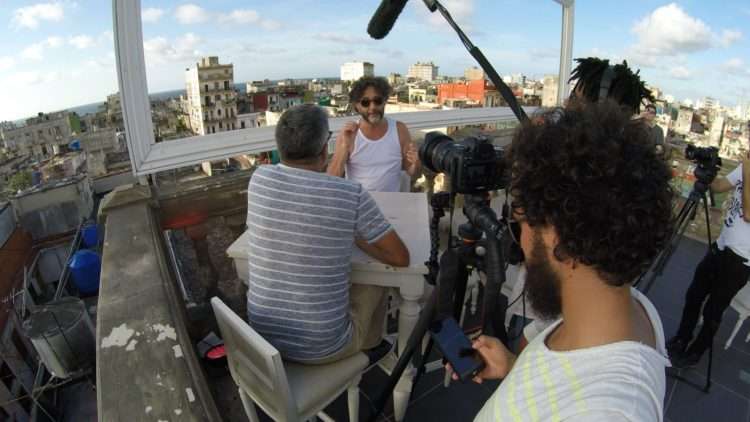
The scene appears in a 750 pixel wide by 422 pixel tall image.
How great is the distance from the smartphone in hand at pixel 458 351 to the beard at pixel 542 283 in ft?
0.68

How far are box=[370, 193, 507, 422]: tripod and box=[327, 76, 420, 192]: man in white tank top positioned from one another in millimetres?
882

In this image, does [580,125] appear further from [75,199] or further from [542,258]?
[75,199]

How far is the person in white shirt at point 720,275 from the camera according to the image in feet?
5.28

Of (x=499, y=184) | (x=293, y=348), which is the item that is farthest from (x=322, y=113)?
(x=293, y=348)

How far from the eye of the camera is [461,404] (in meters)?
1.55

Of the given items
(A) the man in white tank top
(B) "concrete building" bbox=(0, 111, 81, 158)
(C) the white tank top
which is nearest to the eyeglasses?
(A) the man in white tank top

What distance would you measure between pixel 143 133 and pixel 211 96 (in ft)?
2.72

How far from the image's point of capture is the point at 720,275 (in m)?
1.72

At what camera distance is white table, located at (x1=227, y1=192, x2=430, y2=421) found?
45.2 inches

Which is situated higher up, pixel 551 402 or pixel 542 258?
pixel 542 258

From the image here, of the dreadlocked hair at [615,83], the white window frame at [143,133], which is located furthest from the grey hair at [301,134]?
the dreadlocked hair at [615,83]

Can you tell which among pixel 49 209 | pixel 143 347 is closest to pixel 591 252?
pixel 143 347

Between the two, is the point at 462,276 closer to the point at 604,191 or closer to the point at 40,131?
the point at 604,191

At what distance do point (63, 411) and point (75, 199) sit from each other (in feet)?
5.35
